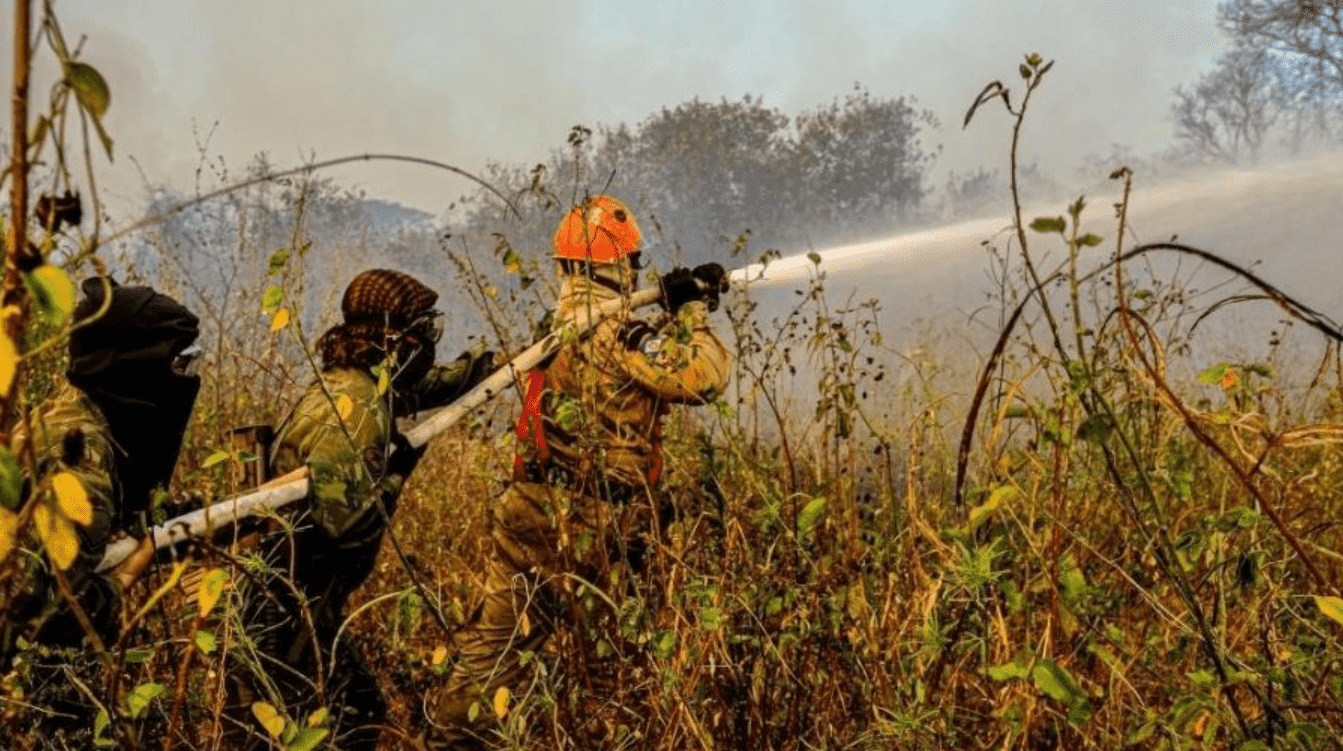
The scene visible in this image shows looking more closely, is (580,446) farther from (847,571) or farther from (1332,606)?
(1332,606)

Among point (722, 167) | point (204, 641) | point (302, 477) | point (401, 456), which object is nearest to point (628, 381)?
point (401, 456)

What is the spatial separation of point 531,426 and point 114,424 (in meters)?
0.98

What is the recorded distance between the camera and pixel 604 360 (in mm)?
2529

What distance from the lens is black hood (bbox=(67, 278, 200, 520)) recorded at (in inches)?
79.1

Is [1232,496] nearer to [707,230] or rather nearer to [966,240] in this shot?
[966,240]

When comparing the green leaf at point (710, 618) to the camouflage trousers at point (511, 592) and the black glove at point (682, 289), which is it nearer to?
the camouflage trousers at point (511, 592)

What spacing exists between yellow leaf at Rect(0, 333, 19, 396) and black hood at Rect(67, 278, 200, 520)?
1450 mm

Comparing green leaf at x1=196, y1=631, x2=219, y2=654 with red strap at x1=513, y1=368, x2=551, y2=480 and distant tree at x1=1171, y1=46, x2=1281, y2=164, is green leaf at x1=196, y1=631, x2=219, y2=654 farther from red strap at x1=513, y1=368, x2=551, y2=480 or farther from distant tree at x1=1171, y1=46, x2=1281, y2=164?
distant tree at x1=1171, y1=46, x2=1281, y2=164

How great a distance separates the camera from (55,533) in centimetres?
68

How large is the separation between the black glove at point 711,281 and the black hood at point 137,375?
1.46 meters

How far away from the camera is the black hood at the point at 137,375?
79.1 inches

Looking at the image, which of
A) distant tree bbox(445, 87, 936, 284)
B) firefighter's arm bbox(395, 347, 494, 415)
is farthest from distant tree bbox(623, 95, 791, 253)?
firefighter's arm bbox(395, 347, 494, 415)

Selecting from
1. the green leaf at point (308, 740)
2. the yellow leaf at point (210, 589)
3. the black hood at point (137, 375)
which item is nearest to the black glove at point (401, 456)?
the black hood at point (137, 375)

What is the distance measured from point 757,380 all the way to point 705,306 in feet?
2.27
